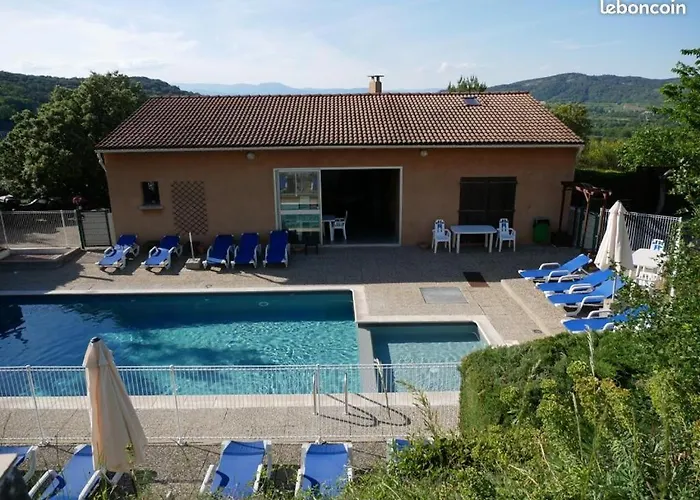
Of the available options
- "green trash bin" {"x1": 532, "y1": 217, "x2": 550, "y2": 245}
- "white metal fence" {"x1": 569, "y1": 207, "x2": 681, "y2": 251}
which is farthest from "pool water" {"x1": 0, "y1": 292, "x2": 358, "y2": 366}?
"white metal fence" {"x1": 569, "y1": 207, "x2": 681, "y2": 251}

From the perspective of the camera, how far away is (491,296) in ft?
45.5

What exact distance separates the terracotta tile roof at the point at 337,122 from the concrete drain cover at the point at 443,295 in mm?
5320

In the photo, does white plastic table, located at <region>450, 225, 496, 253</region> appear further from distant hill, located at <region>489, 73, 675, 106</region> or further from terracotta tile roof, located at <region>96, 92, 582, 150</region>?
distant hill, located at <region>489, 73, 675, 106</region>

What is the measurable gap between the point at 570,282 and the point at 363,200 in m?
12.1

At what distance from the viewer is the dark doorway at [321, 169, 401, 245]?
20641 mm

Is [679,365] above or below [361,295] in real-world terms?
above

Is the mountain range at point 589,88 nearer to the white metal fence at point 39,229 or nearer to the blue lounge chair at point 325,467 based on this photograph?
the white metal fence at point 39,229

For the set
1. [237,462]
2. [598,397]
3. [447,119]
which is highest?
[447,119]

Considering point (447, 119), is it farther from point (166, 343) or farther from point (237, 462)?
point (237, 462)

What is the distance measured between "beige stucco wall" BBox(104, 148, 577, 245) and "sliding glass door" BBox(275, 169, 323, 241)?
313 millimetres

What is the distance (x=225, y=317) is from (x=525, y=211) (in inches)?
427

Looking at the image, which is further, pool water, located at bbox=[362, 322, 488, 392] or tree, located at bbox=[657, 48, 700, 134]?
tree, located at bbox=[657, 48, 700, 134]

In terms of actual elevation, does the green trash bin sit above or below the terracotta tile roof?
below

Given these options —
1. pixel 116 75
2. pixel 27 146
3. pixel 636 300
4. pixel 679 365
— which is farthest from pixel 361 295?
pixel 116 75
